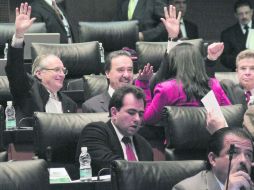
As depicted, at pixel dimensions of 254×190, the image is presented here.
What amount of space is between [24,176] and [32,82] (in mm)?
2259

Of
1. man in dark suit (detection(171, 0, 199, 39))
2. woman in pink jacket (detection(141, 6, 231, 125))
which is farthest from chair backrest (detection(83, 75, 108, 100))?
man in dark suit (detection(171, 0, 199, 39))

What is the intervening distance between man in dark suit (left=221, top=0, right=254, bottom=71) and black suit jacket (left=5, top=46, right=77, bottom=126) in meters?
3.17

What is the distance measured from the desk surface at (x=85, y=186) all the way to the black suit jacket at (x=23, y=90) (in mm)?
1470

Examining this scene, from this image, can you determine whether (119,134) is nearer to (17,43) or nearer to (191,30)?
(17,43)

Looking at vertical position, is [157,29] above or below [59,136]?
above

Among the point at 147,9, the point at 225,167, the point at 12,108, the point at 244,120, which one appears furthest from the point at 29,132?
the point at 147,9

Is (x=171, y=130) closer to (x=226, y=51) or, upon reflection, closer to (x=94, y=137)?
(x=94, y=137)

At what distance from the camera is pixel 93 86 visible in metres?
6.92

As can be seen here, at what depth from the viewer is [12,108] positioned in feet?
20.8

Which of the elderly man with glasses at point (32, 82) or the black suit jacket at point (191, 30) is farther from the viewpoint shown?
the black suit jacket at point (191, 30)

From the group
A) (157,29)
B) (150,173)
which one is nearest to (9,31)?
(157,29)

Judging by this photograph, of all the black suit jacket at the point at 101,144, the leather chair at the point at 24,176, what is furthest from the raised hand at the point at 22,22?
the leather chair at the point at 24,176

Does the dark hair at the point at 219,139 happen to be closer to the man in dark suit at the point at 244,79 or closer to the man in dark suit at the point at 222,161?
the man in dark suit at the point at 222,161

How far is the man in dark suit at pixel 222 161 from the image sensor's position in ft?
14.4
